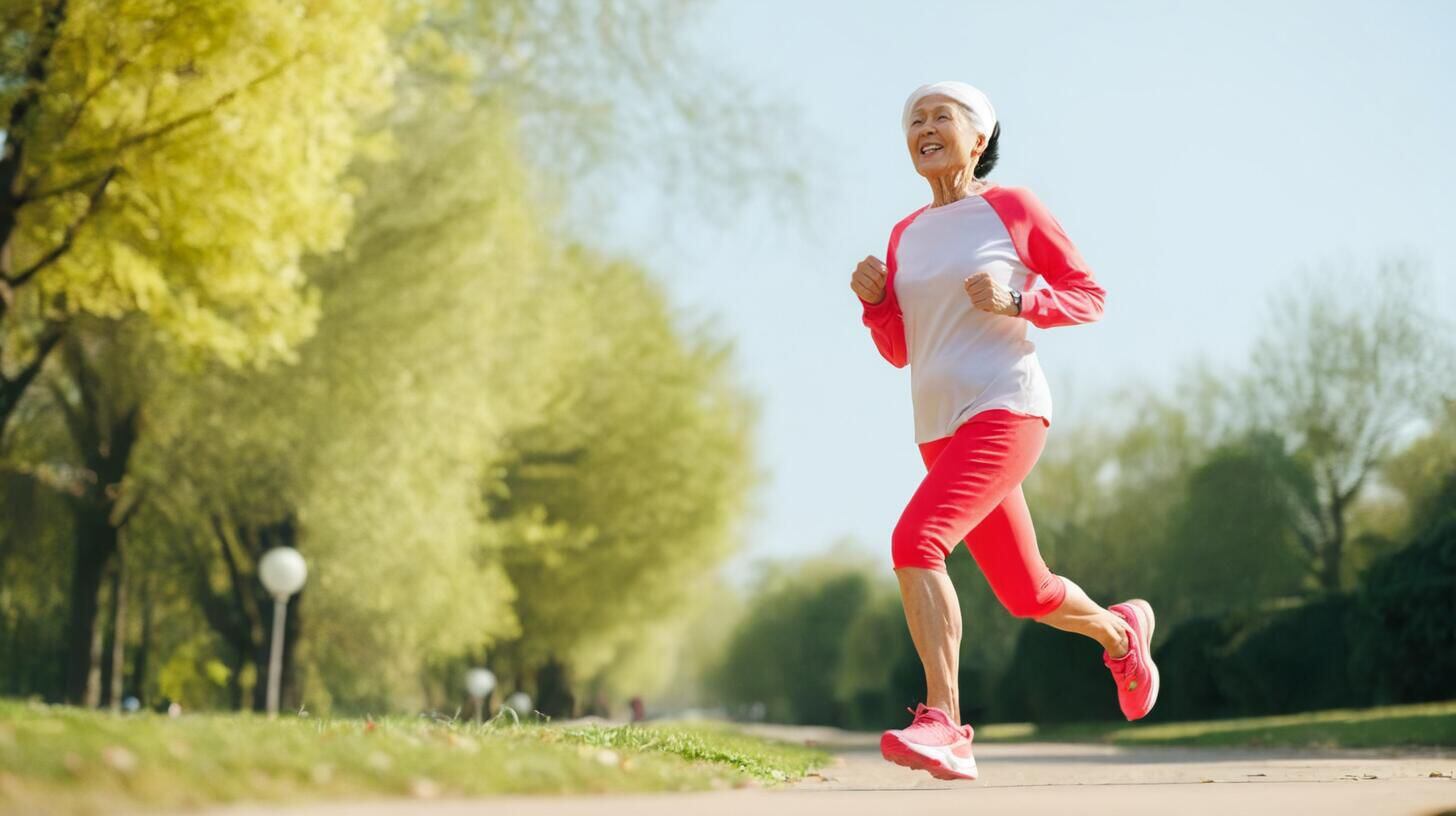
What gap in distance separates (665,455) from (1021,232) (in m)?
25.5

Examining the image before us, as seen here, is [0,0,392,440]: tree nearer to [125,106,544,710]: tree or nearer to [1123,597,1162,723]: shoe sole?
[125,106,544,710]: tree

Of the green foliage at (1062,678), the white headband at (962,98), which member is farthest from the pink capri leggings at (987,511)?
the green foliage at (1062,678)

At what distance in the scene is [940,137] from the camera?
18.4 feet

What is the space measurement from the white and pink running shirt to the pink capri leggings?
0.08 metres

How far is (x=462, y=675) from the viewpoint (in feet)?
112

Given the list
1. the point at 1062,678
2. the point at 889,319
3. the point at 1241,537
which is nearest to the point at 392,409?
the point at 889,319

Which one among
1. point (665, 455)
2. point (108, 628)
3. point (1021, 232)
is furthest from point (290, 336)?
point (665, 455)

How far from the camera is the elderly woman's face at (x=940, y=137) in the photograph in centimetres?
559

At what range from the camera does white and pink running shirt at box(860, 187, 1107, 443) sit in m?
5.34

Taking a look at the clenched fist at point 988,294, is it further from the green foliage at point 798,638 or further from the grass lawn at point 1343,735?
the green foliage at point 798,638

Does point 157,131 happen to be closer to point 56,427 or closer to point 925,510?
point 925,510

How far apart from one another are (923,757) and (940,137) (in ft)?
7.47

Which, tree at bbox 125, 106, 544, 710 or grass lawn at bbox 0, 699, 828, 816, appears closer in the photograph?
grass lawn at bbox 0, 699, 828, 816

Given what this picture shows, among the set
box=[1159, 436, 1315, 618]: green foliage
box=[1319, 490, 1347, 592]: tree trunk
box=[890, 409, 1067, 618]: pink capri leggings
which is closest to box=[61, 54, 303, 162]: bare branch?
box=[890, 409, 1067, 618]: pink capri leggings
